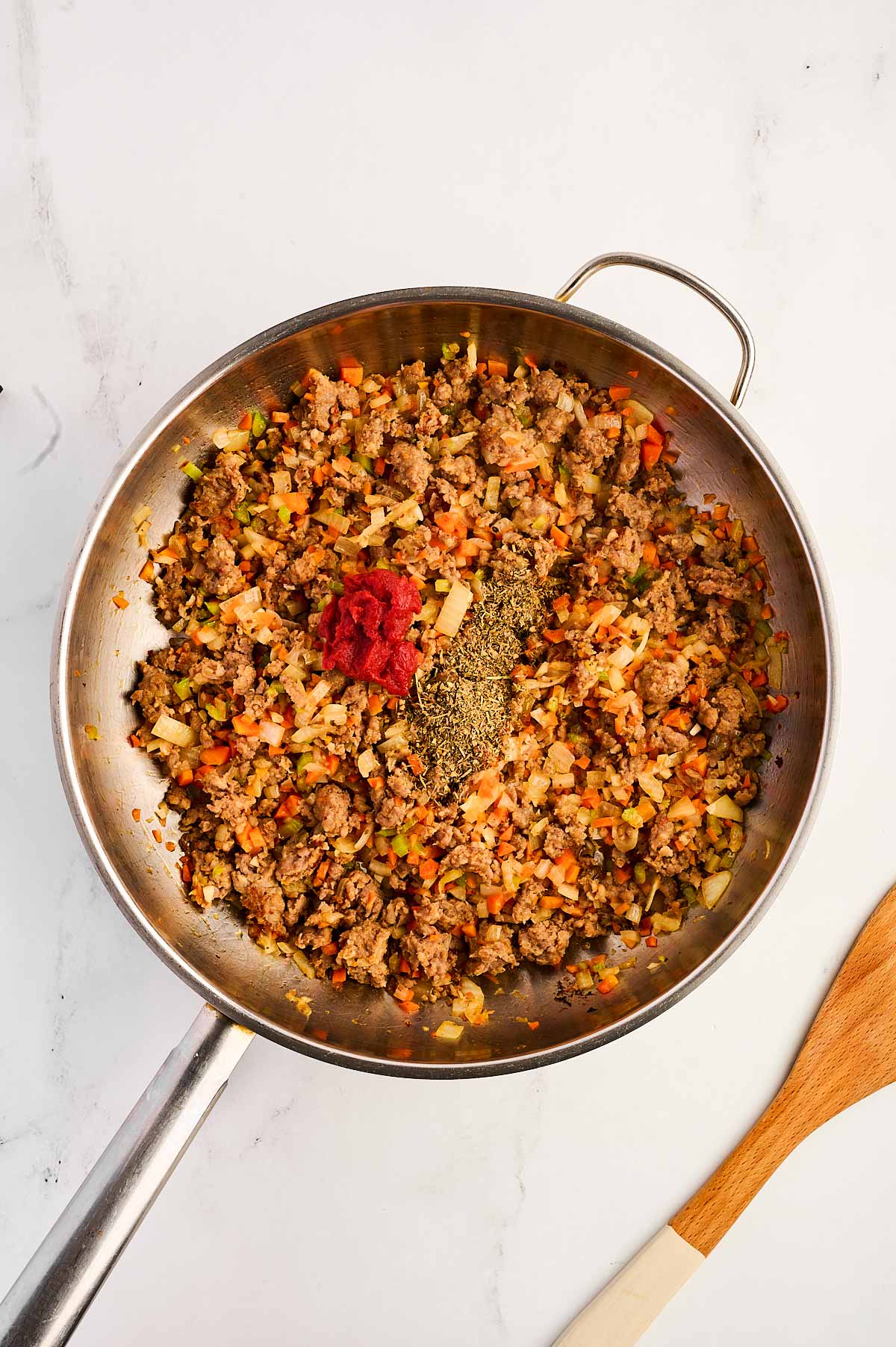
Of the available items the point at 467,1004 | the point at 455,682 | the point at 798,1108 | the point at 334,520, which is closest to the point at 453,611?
the point at 455,682

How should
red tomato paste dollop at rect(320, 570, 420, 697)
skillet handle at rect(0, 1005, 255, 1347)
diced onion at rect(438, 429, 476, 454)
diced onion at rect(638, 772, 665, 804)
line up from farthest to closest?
diced onion at rect(438, 429, 476, 454), diced onion at rect(638, 772, 665, 804), red tomato paste dollop at rect(320, 570, 420, 697), skillet handle at rect(0, 1005, 255, 1347)

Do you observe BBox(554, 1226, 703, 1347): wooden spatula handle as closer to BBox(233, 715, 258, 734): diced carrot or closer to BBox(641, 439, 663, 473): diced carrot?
BBox(233, 715, 258, 734): diced carrot

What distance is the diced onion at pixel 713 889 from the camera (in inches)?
91.5

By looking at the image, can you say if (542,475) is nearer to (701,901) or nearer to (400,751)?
(400,751)

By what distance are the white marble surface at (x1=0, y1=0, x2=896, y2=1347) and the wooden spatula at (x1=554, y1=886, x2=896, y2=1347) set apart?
52 mm

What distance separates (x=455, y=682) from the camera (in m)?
2.24

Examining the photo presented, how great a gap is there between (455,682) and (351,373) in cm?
89

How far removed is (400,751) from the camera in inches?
89.3

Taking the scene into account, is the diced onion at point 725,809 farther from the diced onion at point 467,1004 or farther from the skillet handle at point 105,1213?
the skillet handle at point 105,1213

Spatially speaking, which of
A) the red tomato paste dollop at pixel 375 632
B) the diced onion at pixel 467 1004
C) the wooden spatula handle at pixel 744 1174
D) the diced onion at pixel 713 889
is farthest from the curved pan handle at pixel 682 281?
the wooden spatula handle at pixel 744 1174

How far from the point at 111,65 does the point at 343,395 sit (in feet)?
4.34

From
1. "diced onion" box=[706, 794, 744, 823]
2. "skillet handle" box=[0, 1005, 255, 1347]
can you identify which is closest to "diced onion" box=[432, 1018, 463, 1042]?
"skillet handle" box=[0, 1005, 255, 1347]

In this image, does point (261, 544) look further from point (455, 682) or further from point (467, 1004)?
point (467, 1004)

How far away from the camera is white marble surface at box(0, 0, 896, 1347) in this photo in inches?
102
